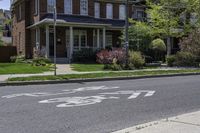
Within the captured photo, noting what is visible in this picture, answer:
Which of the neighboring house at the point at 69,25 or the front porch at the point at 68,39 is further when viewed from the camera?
the neighboring house at the point at 69,25

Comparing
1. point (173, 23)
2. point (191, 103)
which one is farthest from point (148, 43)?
point (191, 103)

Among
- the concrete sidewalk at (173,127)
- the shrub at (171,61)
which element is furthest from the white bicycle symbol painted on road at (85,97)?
the shrub at (171,61)

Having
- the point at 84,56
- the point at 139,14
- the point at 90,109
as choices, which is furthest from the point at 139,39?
the point at 90,109

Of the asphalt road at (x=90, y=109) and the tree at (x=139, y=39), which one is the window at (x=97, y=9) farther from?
the asphalt road at (x=90, y=109)

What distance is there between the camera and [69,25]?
36.5m

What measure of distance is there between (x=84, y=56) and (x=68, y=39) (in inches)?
169

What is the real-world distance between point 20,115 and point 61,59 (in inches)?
1063

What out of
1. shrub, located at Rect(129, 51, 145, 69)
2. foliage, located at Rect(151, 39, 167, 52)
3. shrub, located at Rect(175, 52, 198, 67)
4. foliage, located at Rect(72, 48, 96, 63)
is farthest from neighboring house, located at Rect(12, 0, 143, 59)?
shrub, located at Rect(129, 51, 145, 69)

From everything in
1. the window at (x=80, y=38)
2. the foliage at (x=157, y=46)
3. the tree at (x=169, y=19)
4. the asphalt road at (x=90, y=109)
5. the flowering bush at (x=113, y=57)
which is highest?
the tree at (x=169, y=19)

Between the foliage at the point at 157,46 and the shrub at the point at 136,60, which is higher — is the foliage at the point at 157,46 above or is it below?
above

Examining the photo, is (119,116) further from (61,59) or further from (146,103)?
(61,59)

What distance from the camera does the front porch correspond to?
36.7 metres

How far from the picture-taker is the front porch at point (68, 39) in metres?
36.7

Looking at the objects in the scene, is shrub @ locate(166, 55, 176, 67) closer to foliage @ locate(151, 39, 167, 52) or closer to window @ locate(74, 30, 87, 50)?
foliage @ locate(151, 39, 167, 52)
